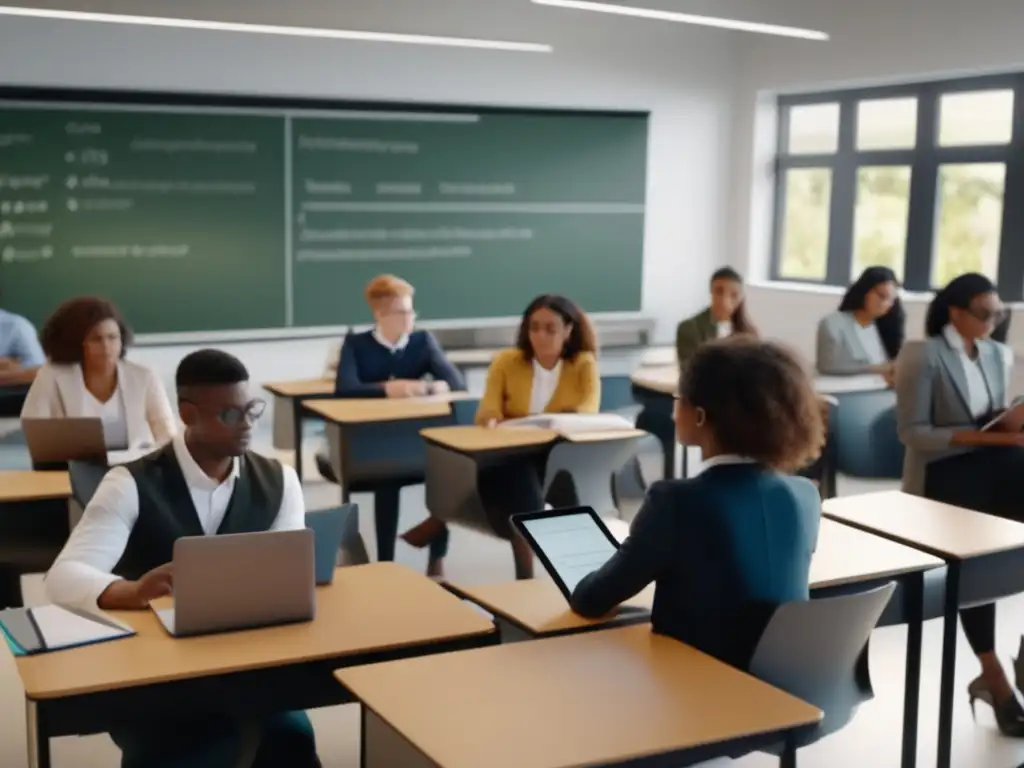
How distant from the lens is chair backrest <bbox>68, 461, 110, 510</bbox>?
11.2 feet

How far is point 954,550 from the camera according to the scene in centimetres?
293

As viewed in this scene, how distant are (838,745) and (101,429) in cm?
243

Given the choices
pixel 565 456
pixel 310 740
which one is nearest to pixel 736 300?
pixel 565 456

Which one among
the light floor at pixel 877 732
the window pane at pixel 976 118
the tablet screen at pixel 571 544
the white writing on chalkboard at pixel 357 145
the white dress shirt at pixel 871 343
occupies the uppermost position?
the window pane at pixel 976 118

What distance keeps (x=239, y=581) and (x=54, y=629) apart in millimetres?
356

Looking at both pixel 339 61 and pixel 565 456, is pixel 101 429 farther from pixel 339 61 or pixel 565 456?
pixel 339 61

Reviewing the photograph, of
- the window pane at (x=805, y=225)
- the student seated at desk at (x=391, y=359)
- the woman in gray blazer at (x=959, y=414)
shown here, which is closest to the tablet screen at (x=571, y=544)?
the woman in gray blazer at (x=959, y=414)

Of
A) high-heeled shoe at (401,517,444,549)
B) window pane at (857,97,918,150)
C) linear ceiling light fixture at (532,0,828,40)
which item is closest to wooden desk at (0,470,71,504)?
high-heeled shoe at (401,517,444,549)

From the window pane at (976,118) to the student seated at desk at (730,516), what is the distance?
19.7 feet

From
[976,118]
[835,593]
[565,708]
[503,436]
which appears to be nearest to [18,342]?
[503,436]

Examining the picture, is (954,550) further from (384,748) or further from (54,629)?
(54,629)

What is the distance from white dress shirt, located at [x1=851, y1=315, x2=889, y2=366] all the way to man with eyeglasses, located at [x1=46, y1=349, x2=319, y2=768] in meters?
4.36

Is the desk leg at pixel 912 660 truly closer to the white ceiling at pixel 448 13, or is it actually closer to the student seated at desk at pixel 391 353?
the student seated at desk at pixel 391 353

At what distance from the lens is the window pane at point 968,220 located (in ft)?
25.0
